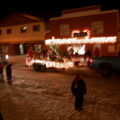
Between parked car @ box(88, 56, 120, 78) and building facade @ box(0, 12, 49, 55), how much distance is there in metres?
17.9

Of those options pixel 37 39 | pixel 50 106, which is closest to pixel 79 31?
pixel 37 39

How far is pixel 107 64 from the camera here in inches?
409

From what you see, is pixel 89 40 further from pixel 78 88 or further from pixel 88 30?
pixel 78 88

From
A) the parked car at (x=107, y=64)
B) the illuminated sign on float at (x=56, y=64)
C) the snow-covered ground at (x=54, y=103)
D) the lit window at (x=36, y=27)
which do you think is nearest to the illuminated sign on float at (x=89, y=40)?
the lit window at (x=36, y=27)

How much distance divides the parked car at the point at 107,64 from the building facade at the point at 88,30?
9633mm

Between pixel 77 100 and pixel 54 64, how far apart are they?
743 centimetres

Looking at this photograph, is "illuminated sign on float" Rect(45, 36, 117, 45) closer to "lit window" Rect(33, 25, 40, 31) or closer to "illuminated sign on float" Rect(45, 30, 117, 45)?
"illuminated sign on float" Rect(45, 30, 117, 45)

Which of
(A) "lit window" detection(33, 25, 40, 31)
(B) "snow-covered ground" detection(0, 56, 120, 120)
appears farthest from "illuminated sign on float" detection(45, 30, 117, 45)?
(B) "snow-covered ground" detection(0, 56, 120, 120)

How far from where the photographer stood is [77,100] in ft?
17.8

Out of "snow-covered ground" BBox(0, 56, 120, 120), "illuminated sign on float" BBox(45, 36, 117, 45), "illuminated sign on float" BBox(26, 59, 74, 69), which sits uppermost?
"illuminated sign on float" BBox(45, 36, 117, 45)

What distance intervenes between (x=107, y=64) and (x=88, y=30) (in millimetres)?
12877

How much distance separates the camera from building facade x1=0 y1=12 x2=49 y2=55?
2814 cm

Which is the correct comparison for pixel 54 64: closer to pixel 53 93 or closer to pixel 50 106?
pixel 53 93

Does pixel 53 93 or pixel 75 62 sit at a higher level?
pixel 75 62
